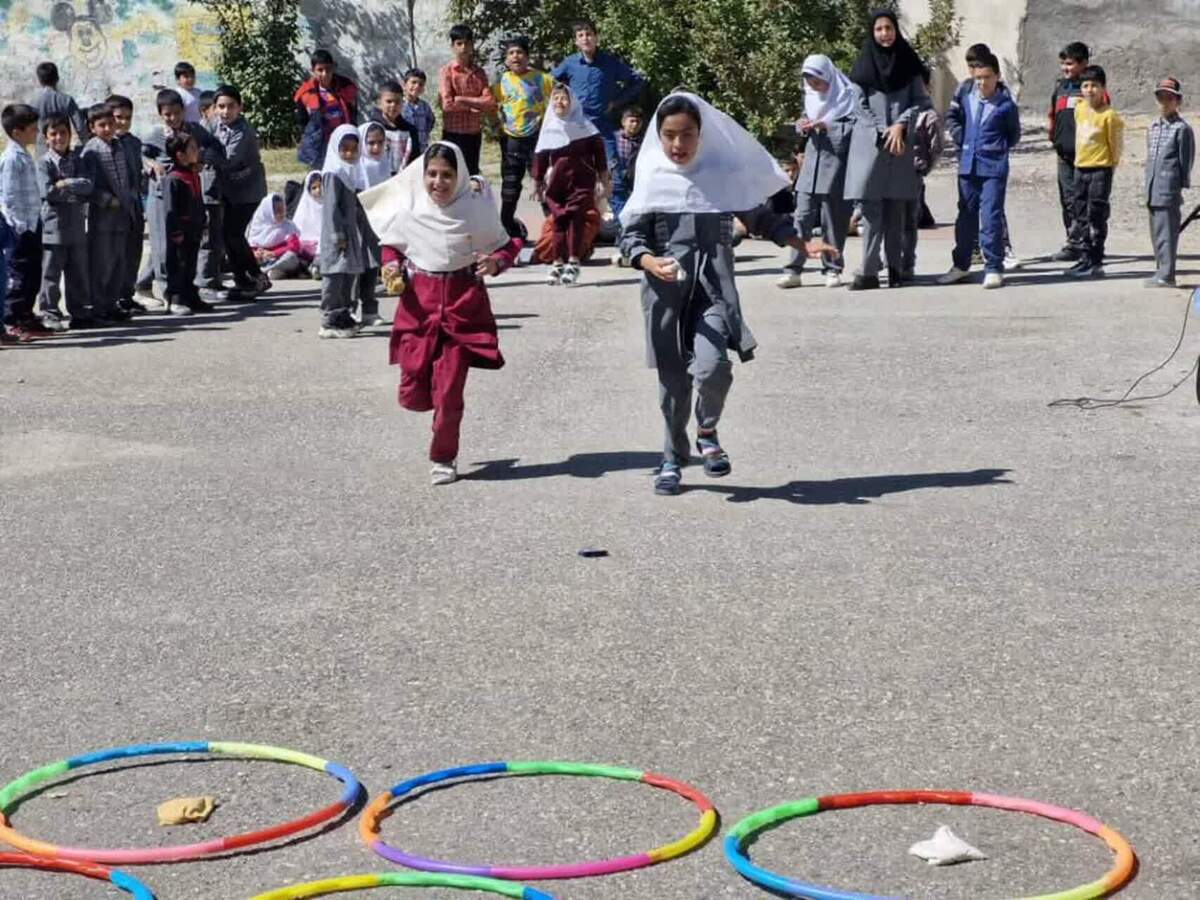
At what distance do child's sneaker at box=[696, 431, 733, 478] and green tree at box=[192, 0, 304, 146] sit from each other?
60.2 ft

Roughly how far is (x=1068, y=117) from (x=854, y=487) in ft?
26.2

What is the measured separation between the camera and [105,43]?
1060 inches

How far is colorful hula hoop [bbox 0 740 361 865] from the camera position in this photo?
16.7ft

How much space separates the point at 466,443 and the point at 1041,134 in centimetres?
1746

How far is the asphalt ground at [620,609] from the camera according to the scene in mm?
5352

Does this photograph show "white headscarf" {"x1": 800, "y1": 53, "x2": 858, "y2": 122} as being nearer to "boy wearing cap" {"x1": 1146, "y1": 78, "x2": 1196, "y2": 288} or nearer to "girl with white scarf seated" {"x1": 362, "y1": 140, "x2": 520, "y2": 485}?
"boy wearing cap" {"x1": 1146, "y1": 78, "x2": 1196, "y2": 288}

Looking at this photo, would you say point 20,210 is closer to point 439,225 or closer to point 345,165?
point 345,165

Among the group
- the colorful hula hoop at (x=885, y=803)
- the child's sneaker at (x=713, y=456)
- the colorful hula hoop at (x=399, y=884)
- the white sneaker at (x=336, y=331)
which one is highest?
the white sneaker at (x=336, y=331)

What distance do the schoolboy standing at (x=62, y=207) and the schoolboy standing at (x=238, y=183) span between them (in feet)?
6.42

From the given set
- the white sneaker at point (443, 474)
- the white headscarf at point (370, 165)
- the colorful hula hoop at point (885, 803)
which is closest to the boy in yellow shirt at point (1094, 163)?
the white headscarf at point (370, 165)

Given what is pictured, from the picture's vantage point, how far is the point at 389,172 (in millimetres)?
15219

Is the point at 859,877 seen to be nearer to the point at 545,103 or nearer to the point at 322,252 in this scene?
the point at 322,252

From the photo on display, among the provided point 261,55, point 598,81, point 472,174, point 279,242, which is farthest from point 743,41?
point 472,174

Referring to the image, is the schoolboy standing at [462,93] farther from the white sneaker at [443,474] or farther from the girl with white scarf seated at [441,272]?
the white sneaker at [443,474]
